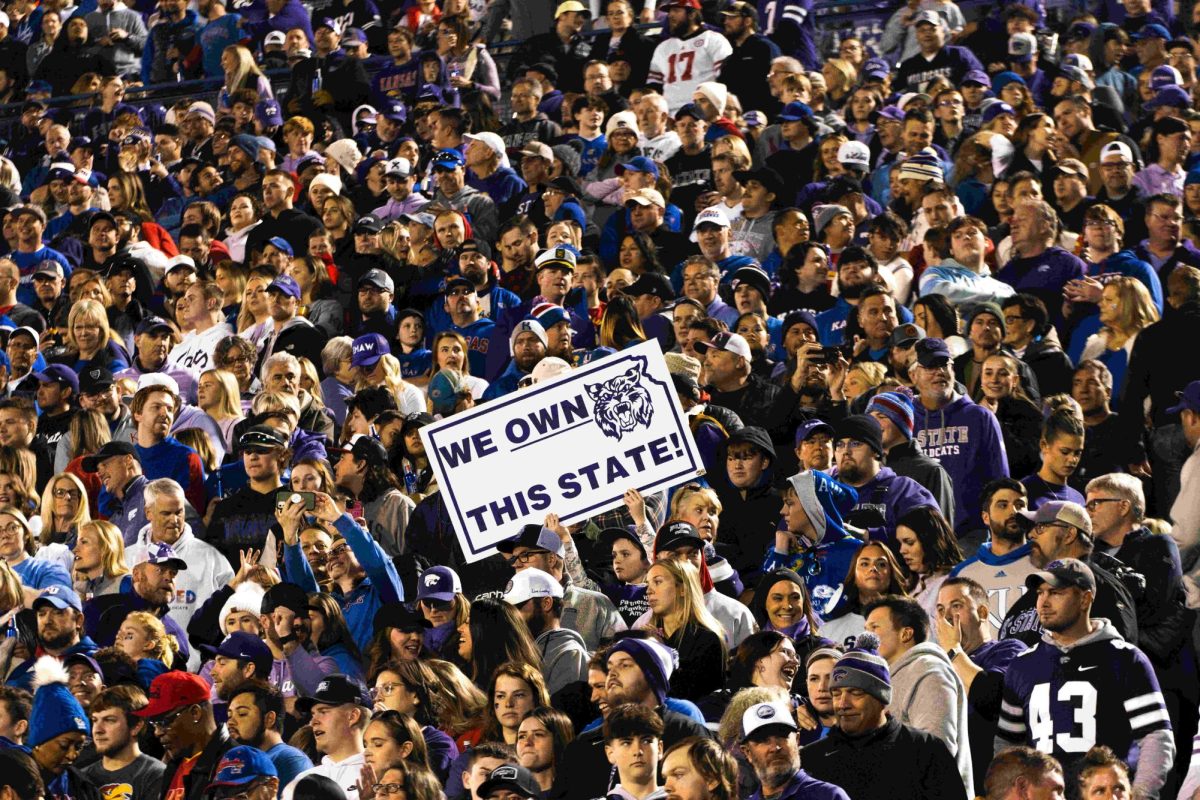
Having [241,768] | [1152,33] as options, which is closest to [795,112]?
[1152,33]

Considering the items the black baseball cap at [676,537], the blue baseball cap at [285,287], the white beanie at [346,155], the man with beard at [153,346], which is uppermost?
the black baseball cap at [676,537]

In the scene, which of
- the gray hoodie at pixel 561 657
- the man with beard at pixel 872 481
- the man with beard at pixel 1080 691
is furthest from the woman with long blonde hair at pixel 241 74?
the man with beard at pixel 1080 691

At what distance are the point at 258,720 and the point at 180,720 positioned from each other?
538 mm

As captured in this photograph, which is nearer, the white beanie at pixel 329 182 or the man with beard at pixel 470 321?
the man with beard at pixel 470 321

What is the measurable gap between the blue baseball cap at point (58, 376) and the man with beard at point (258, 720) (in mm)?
5386

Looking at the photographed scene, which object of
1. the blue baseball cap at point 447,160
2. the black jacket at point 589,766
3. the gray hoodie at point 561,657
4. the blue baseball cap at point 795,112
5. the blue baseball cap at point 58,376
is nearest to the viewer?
the black jacket at point 589,766

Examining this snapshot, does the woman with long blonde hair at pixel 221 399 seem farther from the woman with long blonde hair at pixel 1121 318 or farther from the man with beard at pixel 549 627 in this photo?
the woman with long blonde hair at pixel 1121 318

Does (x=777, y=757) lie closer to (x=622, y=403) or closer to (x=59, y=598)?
(x=622, y=403)

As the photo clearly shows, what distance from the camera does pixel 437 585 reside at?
1200cm

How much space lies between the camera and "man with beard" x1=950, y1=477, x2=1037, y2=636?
38.1 ft

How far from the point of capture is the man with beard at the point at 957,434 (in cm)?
1305

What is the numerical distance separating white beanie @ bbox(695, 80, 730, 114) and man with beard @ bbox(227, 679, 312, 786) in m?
8.87

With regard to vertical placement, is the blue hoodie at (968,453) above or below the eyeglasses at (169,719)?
below

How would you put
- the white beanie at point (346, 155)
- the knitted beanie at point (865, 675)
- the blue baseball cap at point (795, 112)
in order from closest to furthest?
the knitted beanie at point (865, 675)
the blue baseball cap at point (795, 112)
the white beanie at point (346, 155)
